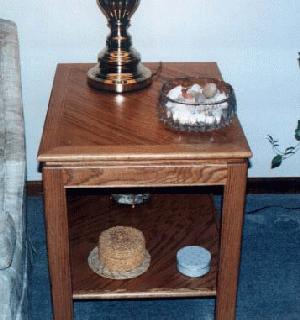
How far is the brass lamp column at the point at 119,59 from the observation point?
1487 mm

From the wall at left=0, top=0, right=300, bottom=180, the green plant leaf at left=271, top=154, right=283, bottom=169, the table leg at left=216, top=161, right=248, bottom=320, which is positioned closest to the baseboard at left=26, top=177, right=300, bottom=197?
the green plant leaf at left=271, top=154, right=283, bottom=169

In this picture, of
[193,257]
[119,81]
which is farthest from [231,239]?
[119,81]

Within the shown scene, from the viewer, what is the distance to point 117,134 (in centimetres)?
129

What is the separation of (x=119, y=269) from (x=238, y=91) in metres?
0.70

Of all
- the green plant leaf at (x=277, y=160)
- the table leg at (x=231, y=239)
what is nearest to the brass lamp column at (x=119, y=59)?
the table leg at (x=231, y=239)

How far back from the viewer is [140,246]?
57.5 inches

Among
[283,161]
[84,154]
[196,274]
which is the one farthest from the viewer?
[283,161]

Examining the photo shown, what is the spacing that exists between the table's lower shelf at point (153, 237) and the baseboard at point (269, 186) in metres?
0.29

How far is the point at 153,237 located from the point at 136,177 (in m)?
0.37

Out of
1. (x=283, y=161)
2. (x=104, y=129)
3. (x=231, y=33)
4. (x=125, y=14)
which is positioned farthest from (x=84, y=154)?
(x=283, y=161)

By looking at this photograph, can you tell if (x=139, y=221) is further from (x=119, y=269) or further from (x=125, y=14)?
(x=125, y=14)

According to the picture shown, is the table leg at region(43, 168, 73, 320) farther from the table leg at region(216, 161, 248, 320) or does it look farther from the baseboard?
the baseboard

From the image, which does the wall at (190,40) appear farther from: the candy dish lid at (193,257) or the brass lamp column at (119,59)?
the candy dish lid at (193,257)

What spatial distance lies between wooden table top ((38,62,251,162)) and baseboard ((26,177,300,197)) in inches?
21.6
